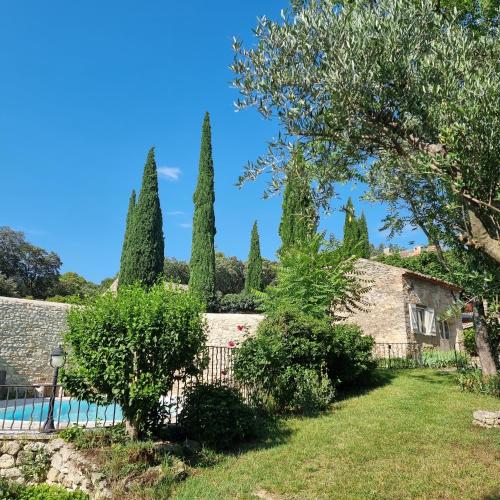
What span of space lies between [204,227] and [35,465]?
26176mm

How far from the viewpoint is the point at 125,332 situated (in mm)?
8578

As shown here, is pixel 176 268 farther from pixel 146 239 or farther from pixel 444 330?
pixel 444 330

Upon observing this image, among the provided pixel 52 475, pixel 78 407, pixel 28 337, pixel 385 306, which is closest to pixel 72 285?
pixel 28 337

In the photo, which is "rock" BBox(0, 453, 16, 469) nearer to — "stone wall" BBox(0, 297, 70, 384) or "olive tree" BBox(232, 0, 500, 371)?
"olive tree" BBox(232, 0, 500, 371)

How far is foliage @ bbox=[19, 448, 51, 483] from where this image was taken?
27.2 feet

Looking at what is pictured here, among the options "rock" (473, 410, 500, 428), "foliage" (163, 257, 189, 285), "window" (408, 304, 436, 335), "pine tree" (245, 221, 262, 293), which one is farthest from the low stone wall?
"foliage" (163, 257, 189, 285)

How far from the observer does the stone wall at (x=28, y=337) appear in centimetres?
1922

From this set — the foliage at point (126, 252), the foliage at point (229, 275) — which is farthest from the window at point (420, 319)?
the foliage at point (229, 275)

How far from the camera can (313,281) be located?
17.9 m

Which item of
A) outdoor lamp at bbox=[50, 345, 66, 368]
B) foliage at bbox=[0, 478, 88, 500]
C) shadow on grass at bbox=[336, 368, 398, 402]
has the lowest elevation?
foliage at bbox=[0, 478, 88, 500]

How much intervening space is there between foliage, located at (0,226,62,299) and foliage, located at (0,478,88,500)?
39033 millimetres

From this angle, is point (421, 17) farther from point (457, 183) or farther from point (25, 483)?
point (25, 483)

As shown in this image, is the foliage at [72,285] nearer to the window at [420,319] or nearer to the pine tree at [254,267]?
the pine tree at [254,267]

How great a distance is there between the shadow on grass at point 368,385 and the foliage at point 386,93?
8.66 m
